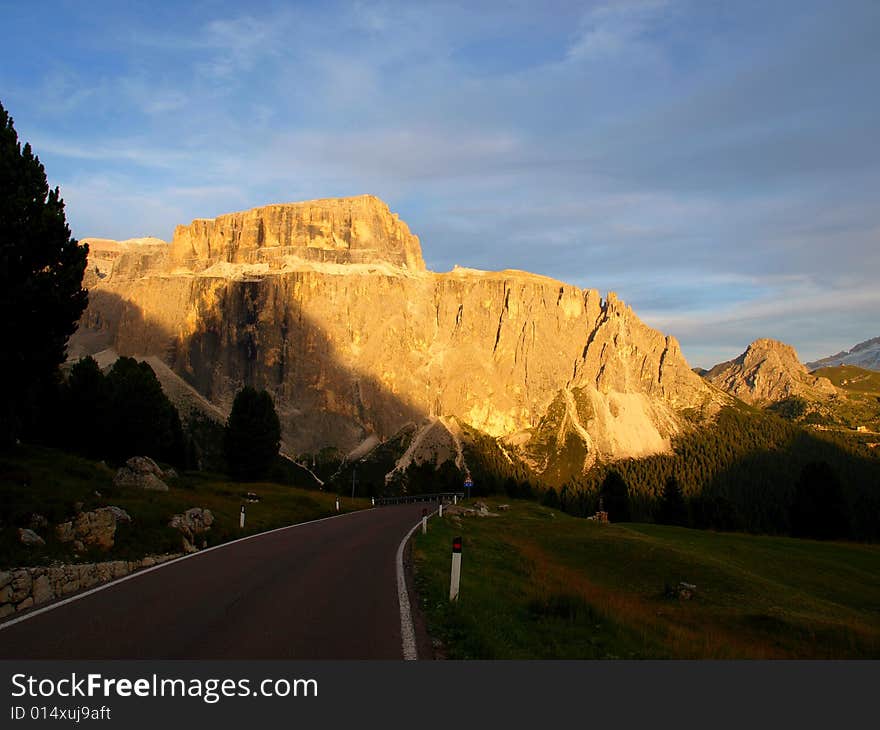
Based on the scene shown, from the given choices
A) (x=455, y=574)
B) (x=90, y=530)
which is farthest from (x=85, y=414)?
(x=455, y=574)

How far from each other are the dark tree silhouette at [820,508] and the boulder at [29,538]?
75278 millimetres

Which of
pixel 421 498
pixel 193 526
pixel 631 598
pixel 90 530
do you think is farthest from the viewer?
pixel 421 498

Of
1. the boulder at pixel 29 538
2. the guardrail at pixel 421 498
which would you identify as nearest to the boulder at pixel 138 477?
the boulder at pixel 29 538

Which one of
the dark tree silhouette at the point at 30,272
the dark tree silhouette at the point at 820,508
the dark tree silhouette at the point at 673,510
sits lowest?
the dark tree silhouette at the point at 673,510

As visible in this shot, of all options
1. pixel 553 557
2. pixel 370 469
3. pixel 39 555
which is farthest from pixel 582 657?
pixel 370 469

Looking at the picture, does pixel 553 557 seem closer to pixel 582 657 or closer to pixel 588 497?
pixel 582 657

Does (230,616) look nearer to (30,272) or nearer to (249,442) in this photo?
(30,272)

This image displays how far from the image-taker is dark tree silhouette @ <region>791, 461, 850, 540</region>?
69.6 metres

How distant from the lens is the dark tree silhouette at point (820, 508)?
69.6m

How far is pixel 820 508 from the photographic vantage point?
70375 millimetres

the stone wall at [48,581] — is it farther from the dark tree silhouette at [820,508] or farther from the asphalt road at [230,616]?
the dark tree silhouette at [820,508]

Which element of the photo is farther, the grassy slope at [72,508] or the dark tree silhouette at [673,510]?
the dark tree silhouette at [673,510]

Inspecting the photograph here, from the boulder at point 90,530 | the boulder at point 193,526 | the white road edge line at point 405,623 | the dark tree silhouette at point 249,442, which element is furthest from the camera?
the dark tree silhouette at point 249,442

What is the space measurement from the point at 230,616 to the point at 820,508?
76.5m
